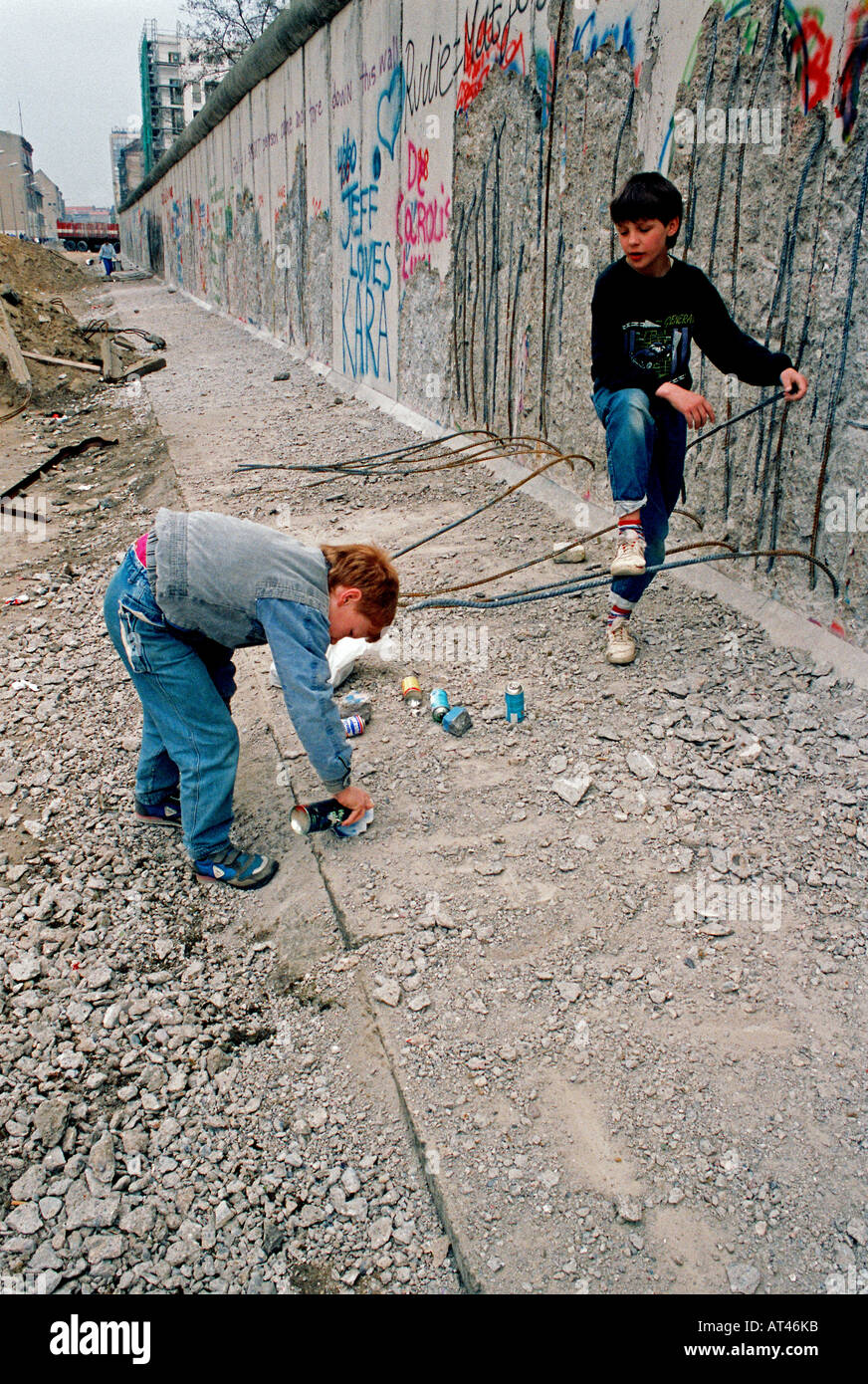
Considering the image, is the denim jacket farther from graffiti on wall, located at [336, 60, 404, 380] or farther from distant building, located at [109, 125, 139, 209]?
distant building, located at [109, 125, 139, 209]

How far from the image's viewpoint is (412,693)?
346 centimetres

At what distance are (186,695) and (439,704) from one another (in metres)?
1.06

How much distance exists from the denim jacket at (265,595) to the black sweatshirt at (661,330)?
57.0 inches

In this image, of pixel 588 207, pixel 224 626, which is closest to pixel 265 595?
pixel 224 626

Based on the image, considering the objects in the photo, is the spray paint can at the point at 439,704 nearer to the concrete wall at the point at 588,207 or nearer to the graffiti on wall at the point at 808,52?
the concrete wall at the point at 588,207

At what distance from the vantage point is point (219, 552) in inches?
93.1

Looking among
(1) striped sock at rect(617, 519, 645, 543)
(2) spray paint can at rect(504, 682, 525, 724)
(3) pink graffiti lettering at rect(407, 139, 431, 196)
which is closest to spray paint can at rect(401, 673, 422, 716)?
(2) spray paint can at rect(504, 682, 525, 724)

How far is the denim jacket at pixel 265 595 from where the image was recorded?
7.65ft

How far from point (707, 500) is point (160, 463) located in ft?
15.9

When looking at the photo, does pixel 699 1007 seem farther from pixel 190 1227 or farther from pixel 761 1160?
pixel 190 1227

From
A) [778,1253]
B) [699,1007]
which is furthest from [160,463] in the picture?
[778,1253]

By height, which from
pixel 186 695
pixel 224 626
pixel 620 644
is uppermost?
pixel 224 626

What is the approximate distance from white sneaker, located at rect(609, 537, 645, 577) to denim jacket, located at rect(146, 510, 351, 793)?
1.18m

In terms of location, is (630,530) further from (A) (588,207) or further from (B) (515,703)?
(A) (588,207)
